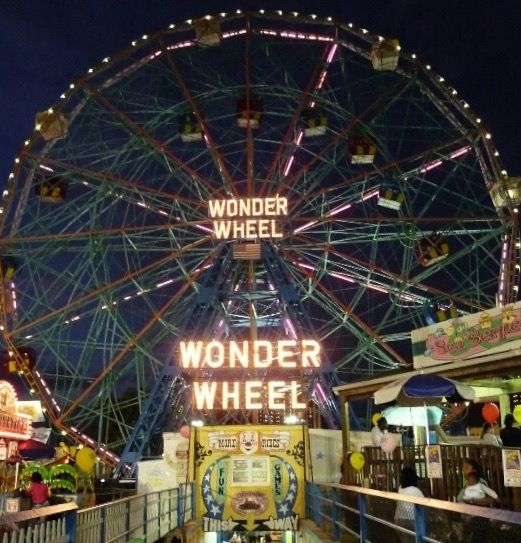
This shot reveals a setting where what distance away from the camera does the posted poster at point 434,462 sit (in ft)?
26.3

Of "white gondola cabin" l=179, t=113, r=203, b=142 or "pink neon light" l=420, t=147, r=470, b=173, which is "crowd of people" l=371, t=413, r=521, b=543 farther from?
"white gondola cabin" l=179, t=113, r=203, b=142

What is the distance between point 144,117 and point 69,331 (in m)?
7.56

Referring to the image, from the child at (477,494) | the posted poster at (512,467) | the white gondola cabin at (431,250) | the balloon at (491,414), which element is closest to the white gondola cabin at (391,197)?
the white gondola cabin at (431,250)

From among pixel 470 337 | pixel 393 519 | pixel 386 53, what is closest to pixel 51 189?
pixel 386 53

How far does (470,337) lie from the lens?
12406mm

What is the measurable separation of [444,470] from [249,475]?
568 cm

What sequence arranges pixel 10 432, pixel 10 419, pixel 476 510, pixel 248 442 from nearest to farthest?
pixel 476 510, pixel 248 442, pixel 10 432, pixel 10 419

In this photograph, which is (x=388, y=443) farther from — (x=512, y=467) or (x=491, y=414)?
(x=512, y=467)

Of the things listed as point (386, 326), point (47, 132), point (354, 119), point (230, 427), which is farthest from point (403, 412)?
point (47, 132)

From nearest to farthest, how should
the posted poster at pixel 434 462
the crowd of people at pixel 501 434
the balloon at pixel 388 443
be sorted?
the posted poster at pixel 434 462, the crowd of people at pixel 501 434, the balloon at pixel 388 443

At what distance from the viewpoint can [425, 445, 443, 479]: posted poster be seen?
802cm

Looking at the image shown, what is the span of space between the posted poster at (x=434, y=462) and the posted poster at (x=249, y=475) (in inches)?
221

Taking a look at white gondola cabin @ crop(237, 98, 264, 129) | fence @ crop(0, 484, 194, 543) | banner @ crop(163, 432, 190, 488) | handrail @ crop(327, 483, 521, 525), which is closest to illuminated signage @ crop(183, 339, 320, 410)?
banner @ crop(163, 432, 190, 488)

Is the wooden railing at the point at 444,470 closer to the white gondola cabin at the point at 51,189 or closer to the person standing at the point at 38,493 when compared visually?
the person standing at the point at 38,493
